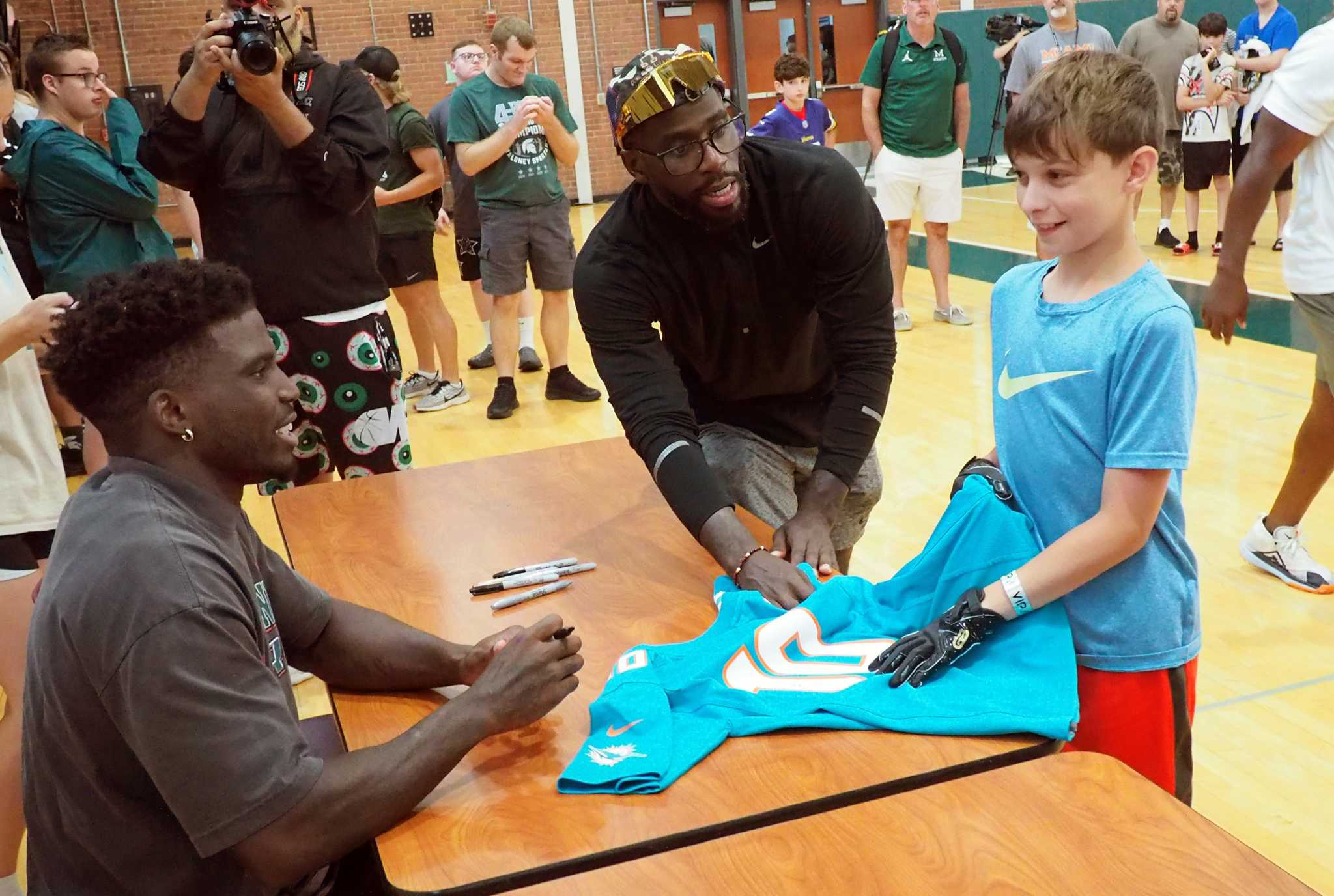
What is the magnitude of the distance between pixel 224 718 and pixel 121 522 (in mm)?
261

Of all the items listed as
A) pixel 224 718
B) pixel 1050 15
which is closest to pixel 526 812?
pixel 224 718

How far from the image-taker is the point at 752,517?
218cm

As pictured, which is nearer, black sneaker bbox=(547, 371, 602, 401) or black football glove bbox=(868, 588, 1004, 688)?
black football glove bbox=(868, 588, 1004, 688)

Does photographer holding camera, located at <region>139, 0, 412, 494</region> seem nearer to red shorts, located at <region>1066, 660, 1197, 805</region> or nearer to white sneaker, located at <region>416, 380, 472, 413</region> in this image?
red shorts, located at <region>1066, 660, 1197, 805</region>

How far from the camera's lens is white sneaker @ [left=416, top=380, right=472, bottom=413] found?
591 centimetres

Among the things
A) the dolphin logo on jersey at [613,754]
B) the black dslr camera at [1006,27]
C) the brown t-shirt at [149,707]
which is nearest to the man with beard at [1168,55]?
the black dslr camera at [1006,27]

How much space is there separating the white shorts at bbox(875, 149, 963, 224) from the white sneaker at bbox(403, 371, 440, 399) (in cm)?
266

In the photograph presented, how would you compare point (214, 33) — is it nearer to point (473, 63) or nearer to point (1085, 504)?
point (1085, 504)

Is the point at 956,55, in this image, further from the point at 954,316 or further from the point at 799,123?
the point at 954,316

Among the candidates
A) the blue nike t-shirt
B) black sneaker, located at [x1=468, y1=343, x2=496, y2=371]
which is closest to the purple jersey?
black sneaker, located at [x1=468, y1=343, x2=496, y2=371]

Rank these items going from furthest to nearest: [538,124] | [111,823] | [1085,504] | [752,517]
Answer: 1. [538,124]
2. [752,517]
3. [1085,504]
4. [111,823]

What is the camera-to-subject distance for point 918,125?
21.3 feet

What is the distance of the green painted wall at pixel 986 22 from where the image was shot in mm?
13945

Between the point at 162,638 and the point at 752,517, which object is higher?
the point at 162,638
